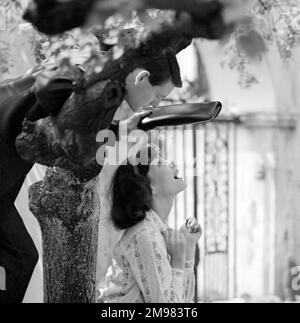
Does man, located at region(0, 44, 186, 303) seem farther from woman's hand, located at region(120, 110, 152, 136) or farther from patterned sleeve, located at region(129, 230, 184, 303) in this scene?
patterned sleeve, located at region(129, 230, 184, 303)

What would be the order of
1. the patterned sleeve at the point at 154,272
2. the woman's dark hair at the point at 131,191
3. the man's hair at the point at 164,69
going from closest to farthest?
the man's hair at the point at 164,69 < the patterned sleeve at the point at 154,272 < the woman's dark hair at the point at 131,191

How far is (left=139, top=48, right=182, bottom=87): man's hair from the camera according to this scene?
5.83 ft

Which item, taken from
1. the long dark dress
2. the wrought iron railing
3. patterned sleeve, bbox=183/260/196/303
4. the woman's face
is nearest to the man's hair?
the long dark dress

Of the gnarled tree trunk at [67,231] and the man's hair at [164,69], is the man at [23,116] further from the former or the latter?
the gnarled tree trunk at [67,231]

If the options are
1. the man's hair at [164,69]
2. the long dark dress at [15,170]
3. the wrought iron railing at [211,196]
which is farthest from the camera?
the wrought iron railing at [211,196]

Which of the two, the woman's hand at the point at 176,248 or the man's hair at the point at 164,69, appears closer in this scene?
the man's hair at the point at 164,69

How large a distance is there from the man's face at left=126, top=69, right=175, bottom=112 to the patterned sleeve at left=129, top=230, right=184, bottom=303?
1.29 feet

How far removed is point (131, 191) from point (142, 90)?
44cm

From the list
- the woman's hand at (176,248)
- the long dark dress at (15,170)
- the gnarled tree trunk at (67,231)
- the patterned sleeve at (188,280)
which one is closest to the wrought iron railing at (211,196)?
the patterned sleeve at (188,280)

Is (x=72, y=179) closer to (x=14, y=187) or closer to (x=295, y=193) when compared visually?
(x=14, y=187)

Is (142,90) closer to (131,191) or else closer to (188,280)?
(131,191)

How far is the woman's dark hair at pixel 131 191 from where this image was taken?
2107mm

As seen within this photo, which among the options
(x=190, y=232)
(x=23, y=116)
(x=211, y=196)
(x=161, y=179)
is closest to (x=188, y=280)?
(x=190, y=232)
